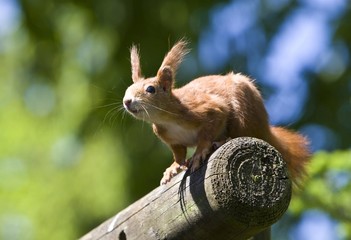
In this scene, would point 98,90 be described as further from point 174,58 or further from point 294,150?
point 174,58

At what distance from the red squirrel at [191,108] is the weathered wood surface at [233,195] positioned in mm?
509

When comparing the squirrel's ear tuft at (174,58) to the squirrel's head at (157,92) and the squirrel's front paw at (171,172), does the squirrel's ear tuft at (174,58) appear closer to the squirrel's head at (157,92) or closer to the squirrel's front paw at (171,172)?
the squirrel's head at (157,92)

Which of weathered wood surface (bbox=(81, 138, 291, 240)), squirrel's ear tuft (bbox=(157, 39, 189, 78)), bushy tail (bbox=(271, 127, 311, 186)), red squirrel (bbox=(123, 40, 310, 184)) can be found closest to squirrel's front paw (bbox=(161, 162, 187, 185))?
red squirrel (bbox=(123, 40, 310, 184))

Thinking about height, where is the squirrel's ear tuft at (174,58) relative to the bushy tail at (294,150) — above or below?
above

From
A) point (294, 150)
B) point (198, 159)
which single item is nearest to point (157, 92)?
point (198, 159)

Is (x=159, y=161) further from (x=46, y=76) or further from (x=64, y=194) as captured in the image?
(x=46, y=76)

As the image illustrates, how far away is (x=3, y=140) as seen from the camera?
60.2 feet

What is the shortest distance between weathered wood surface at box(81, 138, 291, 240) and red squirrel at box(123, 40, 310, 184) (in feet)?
1.67

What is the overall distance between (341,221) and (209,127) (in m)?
1.64

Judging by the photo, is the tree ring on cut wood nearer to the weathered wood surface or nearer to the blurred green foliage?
the weathered wood surface

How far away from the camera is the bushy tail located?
451cm

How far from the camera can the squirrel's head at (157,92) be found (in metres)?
4.24

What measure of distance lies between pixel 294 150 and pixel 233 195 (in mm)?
1219

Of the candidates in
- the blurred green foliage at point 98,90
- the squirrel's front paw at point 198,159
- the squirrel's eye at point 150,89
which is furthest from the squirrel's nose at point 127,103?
the blurred green foliage at point 98,90
